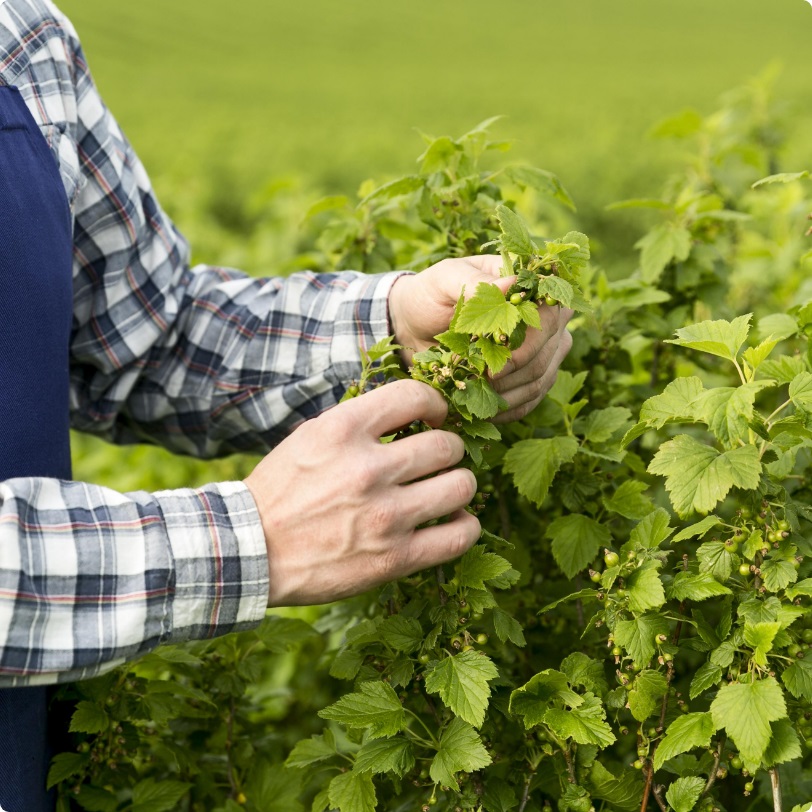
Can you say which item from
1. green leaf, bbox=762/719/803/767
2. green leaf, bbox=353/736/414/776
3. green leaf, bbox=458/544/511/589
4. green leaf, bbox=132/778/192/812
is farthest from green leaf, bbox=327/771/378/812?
green leaf, bbox=762/719/803/767

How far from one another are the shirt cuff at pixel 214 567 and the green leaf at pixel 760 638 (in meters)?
0.61

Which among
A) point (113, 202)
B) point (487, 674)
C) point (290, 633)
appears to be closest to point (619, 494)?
point (487, 674)

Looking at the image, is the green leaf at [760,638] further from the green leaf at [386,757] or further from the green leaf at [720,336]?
the green leaf at [386,757]

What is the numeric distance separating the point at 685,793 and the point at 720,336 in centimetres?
59

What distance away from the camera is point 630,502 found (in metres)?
1.42

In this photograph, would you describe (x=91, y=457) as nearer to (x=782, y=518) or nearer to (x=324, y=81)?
(x=782, y=518)

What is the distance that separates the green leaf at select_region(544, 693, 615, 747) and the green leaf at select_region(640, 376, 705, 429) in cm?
38

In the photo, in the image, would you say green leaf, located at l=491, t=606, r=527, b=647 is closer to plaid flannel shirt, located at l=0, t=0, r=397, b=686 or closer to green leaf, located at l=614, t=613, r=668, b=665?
green leaf, located at l=614, t=613, r=668, b=665

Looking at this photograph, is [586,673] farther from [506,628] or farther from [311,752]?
[311,752]

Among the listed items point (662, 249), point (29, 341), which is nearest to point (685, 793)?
point (662, 249)

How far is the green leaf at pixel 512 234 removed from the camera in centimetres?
120

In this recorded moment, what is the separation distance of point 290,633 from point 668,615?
2.34 ft

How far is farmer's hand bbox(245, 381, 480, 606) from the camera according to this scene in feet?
3.97

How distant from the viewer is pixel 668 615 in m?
1.22
